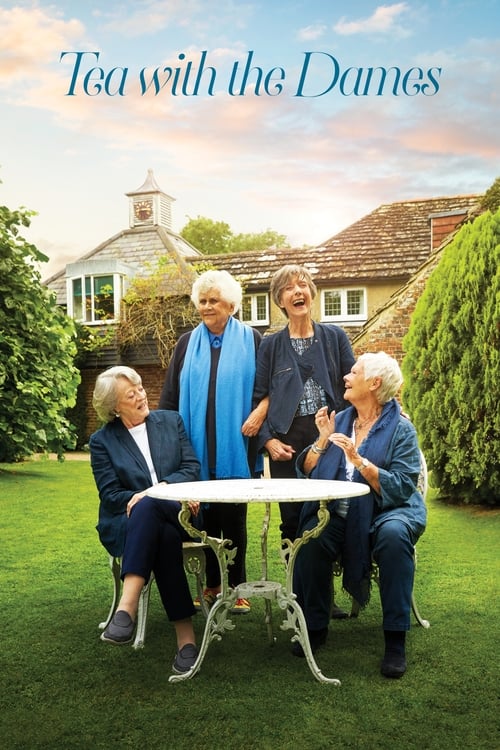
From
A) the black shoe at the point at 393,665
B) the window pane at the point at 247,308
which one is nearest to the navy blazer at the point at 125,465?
the black shoe at the point at 393,665

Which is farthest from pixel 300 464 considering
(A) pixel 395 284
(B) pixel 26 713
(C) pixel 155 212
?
(C) pixel 155 212

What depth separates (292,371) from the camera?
4324 millimetres

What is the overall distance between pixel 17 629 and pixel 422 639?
2.08 meters

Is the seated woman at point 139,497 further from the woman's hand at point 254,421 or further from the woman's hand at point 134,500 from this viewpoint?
the woman's hand at point 254,421

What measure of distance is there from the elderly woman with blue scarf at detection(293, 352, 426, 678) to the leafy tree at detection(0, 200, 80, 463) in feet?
23.5

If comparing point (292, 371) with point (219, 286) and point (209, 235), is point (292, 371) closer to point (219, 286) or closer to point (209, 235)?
point (219, 286)

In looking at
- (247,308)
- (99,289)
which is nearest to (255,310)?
(247,308)

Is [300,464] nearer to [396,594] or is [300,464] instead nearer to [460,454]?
[396,594]

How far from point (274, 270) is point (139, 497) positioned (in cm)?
1827

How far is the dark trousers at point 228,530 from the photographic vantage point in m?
4.50

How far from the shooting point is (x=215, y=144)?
9.69 metres

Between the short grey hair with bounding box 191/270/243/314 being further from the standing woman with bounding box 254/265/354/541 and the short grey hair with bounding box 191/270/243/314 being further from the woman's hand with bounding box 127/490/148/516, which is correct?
the woman's hand with bounding box 127/490/148/516

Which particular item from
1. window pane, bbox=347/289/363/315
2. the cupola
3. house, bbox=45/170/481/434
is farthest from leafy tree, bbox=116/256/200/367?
the cupola

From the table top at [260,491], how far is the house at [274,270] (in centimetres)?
1497
